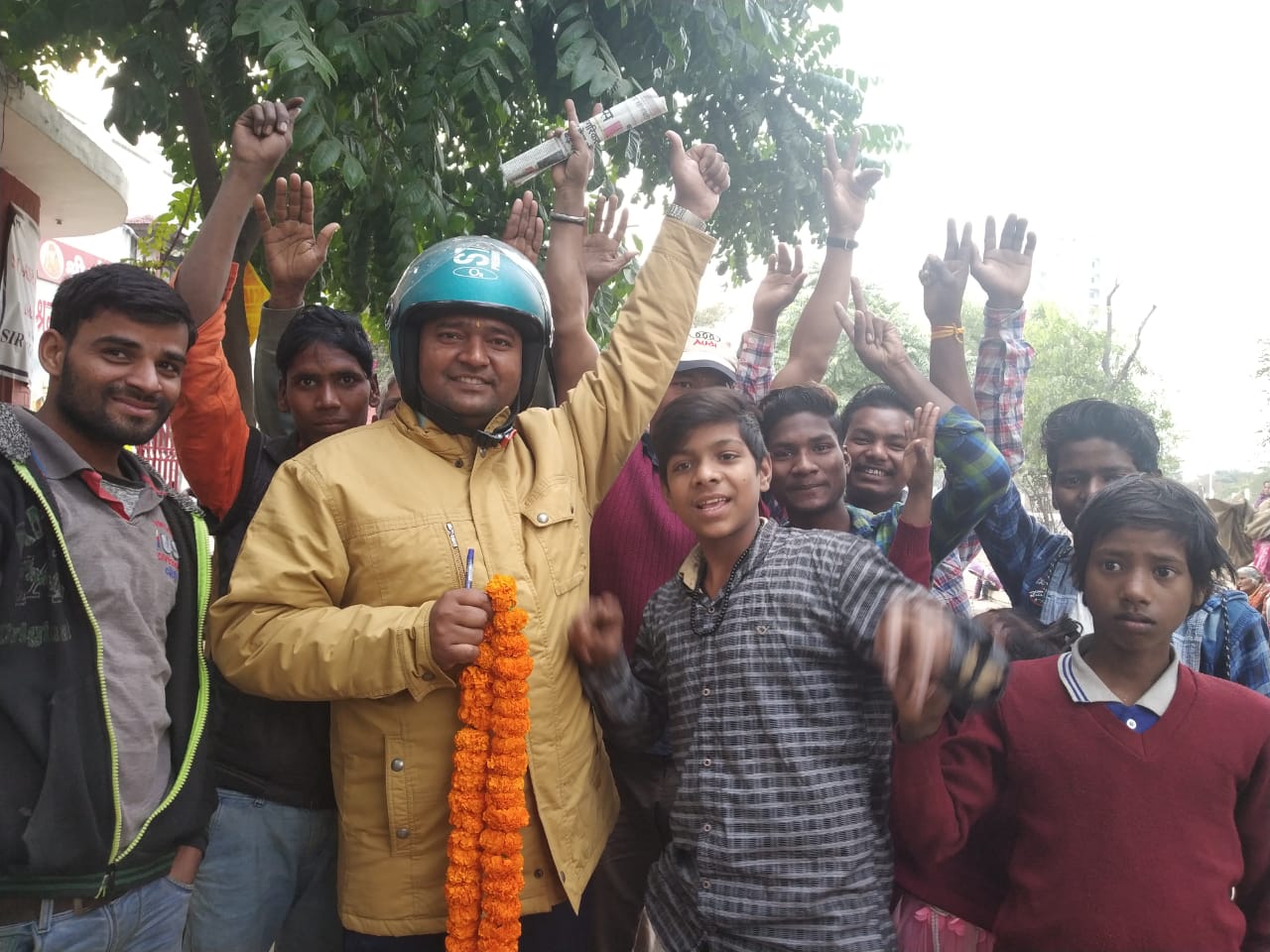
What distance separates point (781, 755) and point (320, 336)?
1.89 metres

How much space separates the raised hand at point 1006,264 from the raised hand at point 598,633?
2.03 metres

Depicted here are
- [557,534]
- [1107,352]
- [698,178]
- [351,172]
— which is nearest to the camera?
[557,534]

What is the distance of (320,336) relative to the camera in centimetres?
279

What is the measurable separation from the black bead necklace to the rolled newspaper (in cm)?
162

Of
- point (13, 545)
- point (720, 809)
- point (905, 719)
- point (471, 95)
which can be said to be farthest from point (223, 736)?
point (471, 95)

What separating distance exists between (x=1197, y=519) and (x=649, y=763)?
157cm

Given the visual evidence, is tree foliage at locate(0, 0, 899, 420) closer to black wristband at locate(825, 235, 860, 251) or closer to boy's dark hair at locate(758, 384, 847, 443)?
black wristband at locate(825, 235, 860, 251)

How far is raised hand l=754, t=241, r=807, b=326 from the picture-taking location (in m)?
3.72

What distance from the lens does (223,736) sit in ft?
7.75

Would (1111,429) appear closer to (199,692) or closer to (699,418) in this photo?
(699,418)

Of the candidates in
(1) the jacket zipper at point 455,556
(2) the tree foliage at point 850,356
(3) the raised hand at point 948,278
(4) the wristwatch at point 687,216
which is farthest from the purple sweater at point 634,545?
(2) the tree foliage at point 850,356

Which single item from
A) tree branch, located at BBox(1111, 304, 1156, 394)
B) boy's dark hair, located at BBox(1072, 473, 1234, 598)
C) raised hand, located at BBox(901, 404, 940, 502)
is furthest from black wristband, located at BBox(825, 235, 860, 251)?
tree branch, located at BBox(1111, 304, 1156, 394)

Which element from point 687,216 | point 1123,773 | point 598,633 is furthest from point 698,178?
→ point 1123,773

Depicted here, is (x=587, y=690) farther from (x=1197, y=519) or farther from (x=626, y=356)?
(x=1197, y=519)
